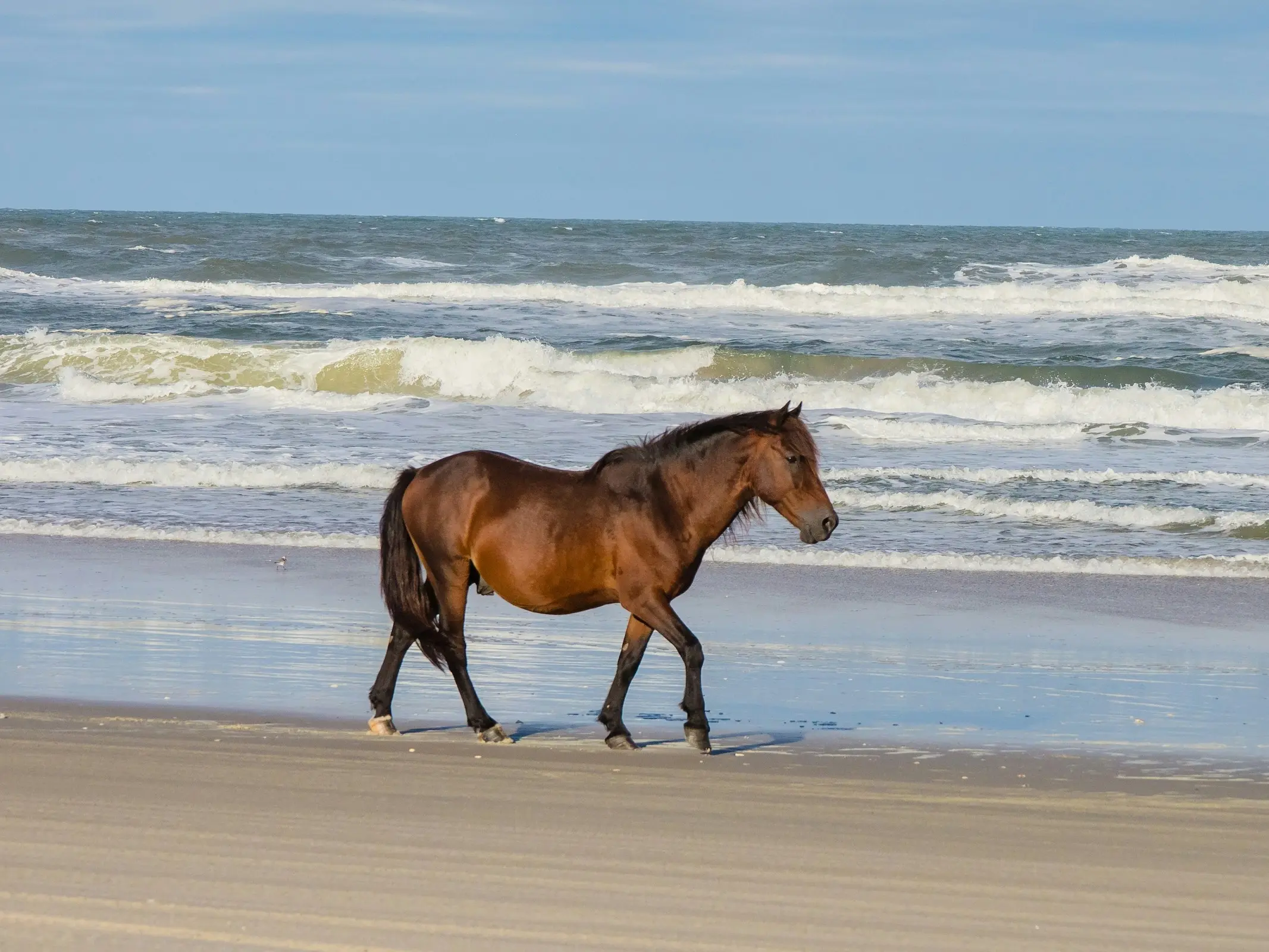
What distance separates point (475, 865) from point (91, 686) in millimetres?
3011

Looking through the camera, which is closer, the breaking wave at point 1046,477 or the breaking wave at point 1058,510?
the breaking wave at point 1058,510

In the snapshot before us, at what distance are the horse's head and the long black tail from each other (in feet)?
4.34

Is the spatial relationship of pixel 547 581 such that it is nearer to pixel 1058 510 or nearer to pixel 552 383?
pixel 1058 510

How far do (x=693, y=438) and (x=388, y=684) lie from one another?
1.43 m

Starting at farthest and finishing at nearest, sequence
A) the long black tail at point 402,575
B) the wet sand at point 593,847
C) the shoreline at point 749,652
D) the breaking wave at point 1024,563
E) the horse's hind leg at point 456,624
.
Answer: the breaking wave at point 1024,563, the shoreline at point 749,652, the long black tail at point 402,575, the horse's hind leg at point 456,624, the wet sand at point 593,847

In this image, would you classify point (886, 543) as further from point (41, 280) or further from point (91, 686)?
point (41, 280)

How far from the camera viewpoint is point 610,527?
5.22 m

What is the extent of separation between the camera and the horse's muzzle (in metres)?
5.15

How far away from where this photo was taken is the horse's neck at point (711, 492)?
5.25 metres

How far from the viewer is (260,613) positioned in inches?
299

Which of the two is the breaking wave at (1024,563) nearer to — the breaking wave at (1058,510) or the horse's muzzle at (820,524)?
the breaking wave at (1058,510)

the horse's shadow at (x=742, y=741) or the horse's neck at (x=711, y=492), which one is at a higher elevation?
the horse's neck at (x=711, y=492)

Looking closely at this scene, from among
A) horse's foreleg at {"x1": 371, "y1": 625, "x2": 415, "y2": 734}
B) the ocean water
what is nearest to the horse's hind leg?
horse's foreleg at {"x1": 371, "y1": 625, "x2": 415, "y2": 734}

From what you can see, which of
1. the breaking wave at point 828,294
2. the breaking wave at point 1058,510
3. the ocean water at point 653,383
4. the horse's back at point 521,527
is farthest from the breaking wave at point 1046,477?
the breaking wave at point 828,294
